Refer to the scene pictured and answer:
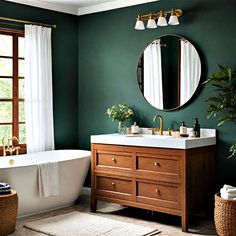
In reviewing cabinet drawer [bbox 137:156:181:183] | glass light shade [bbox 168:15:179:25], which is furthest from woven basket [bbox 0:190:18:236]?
glass light shade [bbox 168:15:179:25]

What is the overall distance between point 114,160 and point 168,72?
122cm

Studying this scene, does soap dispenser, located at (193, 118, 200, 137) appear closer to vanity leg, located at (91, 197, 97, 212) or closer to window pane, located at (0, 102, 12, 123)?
vanity leg, located at (91, 197, 97, 212)

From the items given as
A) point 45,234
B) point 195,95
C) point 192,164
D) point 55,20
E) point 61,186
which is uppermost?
point 55,20

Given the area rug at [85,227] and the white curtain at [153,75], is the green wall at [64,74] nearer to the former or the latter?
the white curtain at [153,75]

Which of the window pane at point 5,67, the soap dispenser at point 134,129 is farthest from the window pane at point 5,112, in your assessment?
the soap dispenser at point 134,129

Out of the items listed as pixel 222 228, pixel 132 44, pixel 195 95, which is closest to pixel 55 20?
pixel 132 44

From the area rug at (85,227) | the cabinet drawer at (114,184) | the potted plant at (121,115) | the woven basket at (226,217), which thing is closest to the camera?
the woven basket at (226,217)

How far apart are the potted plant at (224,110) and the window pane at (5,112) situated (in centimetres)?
249

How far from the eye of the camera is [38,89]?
17.9 feet

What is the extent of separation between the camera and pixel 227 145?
4527mm

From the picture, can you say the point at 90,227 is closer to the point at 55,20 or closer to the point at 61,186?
the point at 61,186

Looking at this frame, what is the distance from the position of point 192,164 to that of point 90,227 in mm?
1220

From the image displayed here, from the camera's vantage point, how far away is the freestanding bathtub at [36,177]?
14.8ft

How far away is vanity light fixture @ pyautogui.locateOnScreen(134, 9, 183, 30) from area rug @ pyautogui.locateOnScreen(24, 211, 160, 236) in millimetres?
2264
